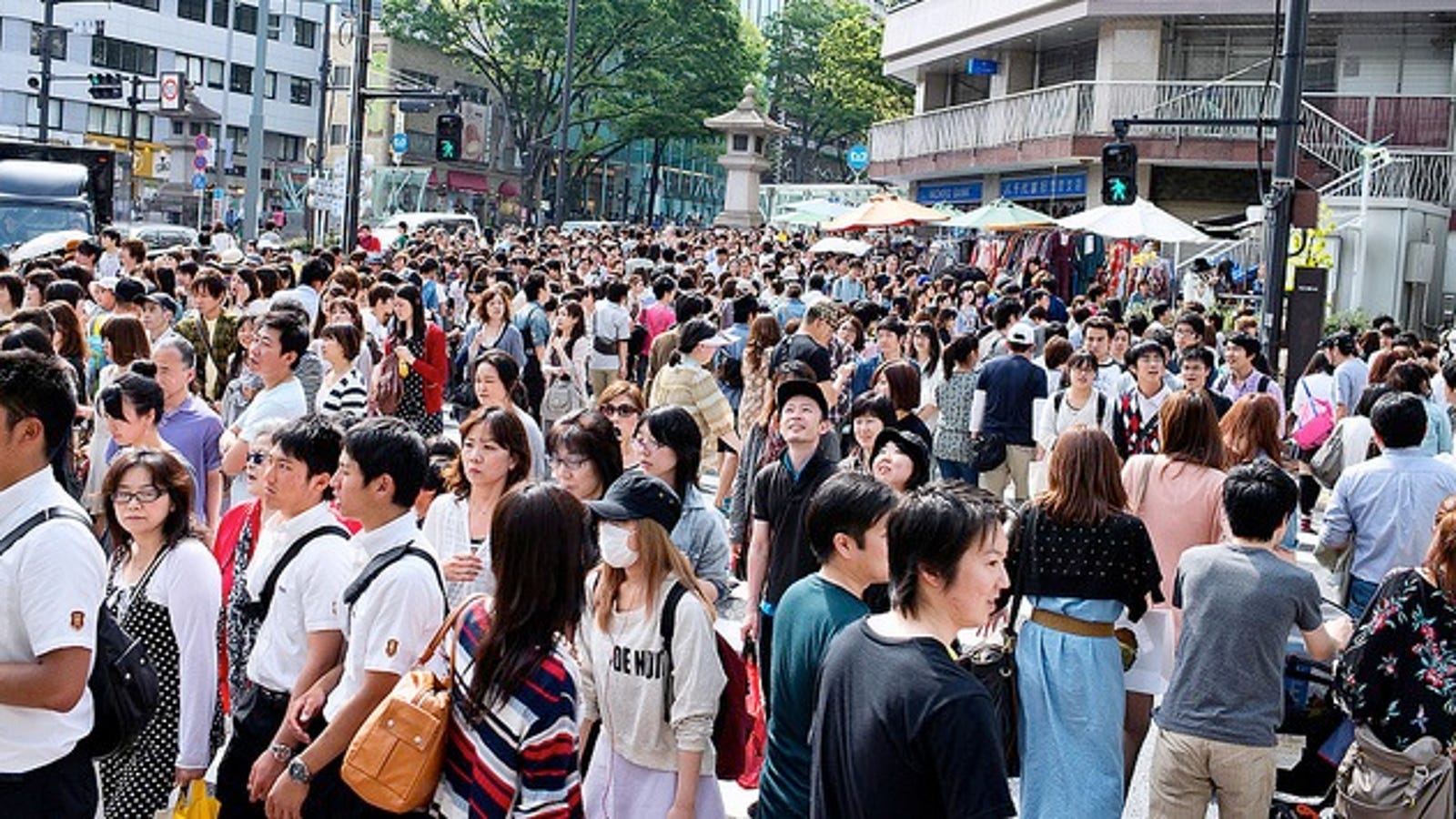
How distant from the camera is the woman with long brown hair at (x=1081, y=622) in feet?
19.5

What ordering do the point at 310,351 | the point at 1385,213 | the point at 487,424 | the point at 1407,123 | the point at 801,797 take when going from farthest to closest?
the point at 1407,123 → the point at 1385,213 → the point at 310,351 → the point at 487,424 → the point at 801,797

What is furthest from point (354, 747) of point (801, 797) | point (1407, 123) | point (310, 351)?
point (1407, 123)

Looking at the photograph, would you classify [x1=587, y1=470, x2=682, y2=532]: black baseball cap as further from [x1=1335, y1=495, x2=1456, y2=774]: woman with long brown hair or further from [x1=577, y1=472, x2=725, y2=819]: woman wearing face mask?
[x1=1335, y1=495, x2=1456, y2=774]: woman with long brown hair

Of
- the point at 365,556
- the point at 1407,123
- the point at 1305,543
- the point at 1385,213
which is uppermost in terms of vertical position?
the point at 1407,123

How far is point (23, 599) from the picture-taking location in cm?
391

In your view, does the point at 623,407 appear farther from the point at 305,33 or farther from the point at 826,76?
the point at 826,76

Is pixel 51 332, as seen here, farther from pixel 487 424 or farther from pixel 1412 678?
pixel 1412 678

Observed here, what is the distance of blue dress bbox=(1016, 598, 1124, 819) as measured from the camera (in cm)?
594

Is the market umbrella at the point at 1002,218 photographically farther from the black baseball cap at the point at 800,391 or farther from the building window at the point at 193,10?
the building window at the point at 193,10

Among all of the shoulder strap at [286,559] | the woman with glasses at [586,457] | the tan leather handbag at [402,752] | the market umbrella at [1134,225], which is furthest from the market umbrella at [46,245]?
the tan leather handbag at [402,752]

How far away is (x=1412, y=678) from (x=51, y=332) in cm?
747

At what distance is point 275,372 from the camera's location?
8.55m

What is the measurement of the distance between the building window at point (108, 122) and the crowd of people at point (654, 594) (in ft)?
192

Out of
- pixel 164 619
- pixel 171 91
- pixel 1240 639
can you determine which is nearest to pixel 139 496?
pixel 164 619
